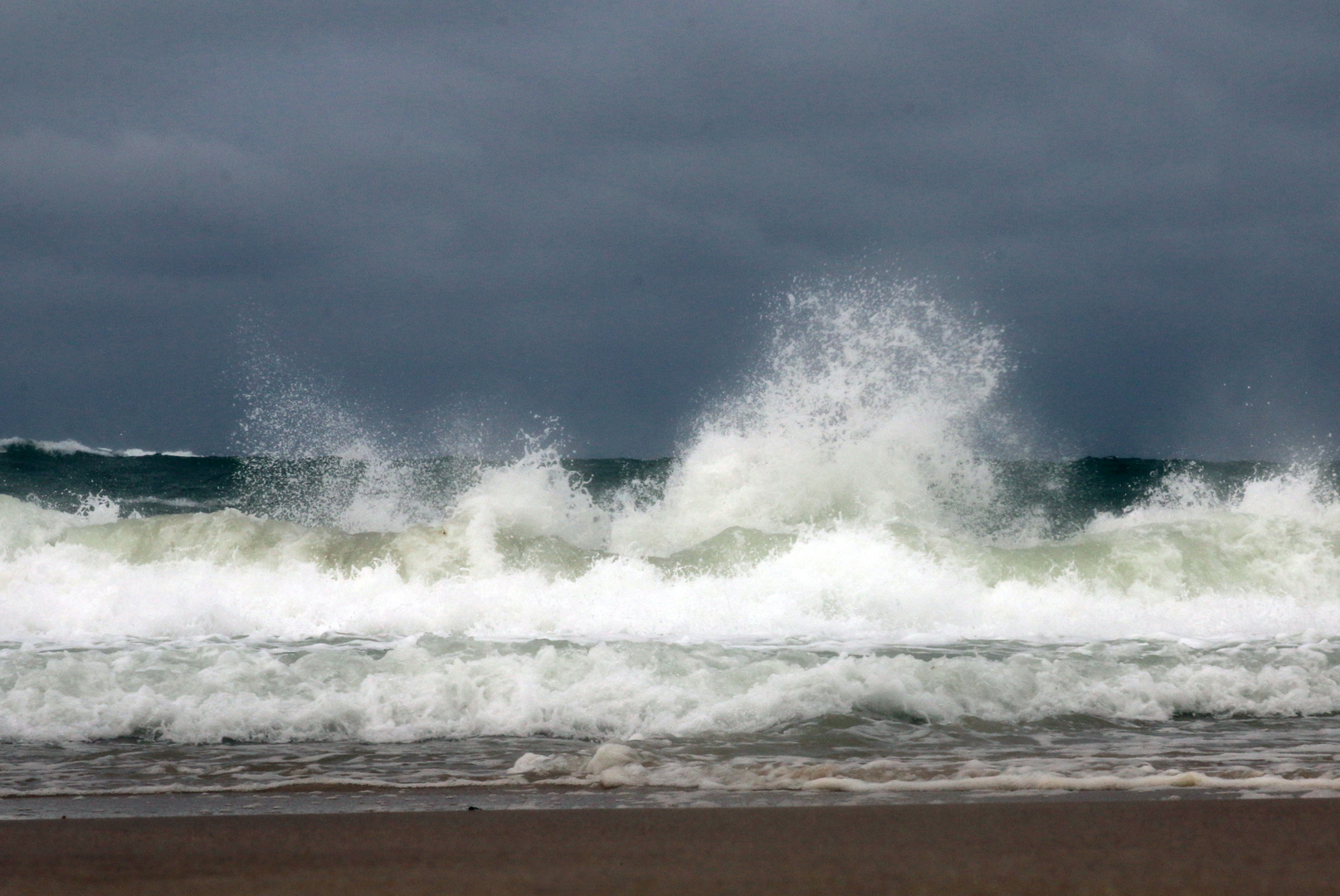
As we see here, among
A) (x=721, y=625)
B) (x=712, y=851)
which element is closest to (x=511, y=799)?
(x=712, y=851)

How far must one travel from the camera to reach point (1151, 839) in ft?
11.9

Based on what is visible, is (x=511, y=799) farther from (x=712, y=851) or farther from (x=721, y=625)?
(x=721, y=625)

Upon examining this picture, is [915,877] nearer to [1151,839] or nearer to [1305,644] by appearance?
[1151,839]

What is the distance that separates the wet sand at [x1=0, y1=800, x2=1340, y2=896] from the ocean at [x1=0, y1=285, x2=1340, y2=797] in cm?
75

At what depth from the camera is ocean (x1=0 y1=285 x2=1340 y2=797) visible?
562 centimetres

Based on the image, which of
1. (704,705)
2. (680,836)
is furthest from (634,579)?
(680,836)

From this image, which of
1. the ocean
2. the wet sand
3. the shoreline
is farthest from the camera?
the ocean

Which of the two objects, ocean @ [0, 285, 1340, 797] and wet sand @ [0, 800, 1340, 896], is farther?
ocean @ [0, 285, 1340, 797]

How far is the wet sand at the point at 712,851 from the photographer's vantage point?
3.15 metres

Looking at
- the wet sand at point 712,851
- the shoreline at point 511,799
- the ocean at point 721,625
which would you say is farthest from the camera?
the ocean at point 721,625

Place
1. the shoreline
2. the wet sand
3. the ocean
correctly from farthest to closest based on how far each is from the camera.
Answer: the ocean
the shoreline
the wet sand

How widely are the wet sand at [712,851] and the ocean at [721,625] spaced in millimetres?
747

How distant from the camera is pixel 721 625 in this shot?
9.66 meters

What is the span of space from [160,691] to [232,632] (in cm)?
246
